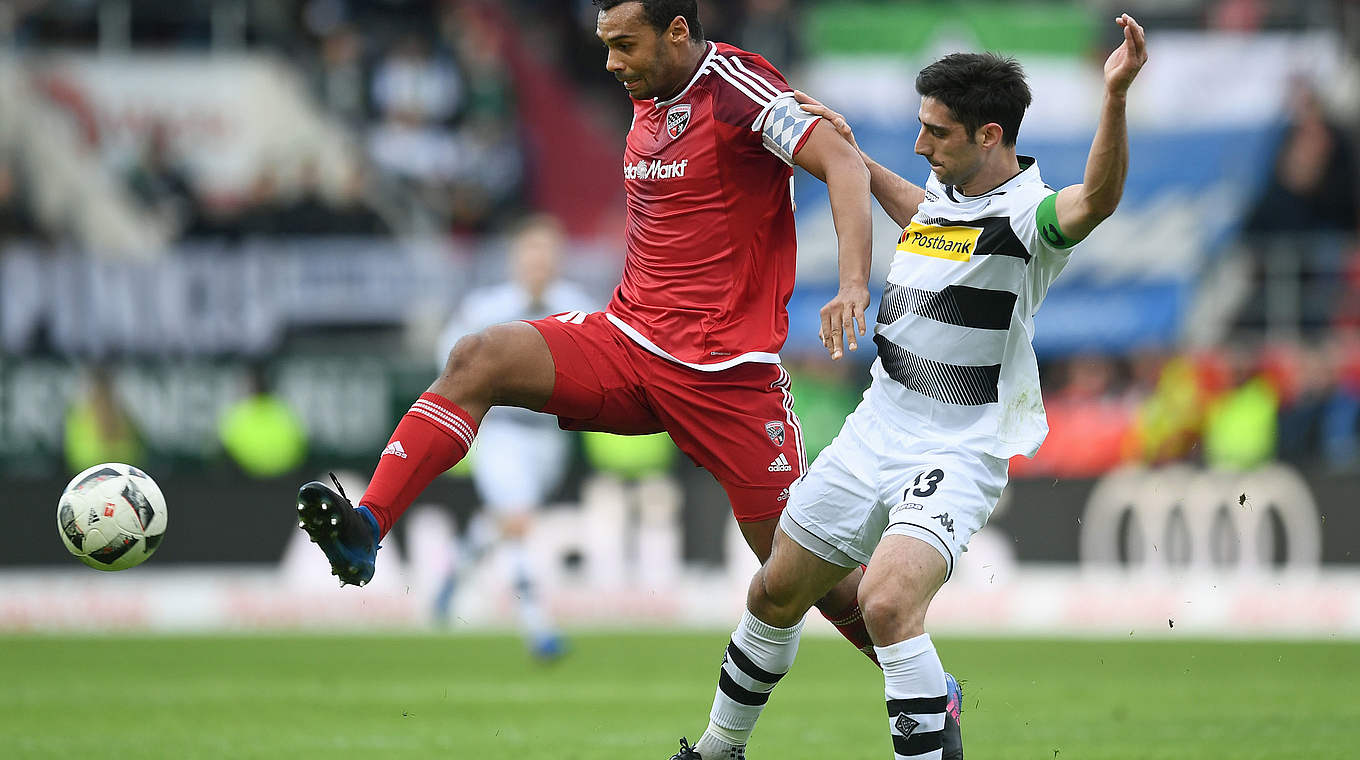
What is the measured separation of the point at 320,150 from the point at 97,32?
8.95 feet

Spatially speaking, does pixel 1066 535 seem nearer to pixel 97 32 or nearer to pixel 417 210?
pixel 417 210

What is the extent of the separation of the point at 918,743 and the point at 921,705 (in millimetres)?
111

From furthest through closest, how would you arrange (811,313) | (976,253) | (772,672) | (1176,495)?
(811,313), (1176,495), (772,672), (976,253)

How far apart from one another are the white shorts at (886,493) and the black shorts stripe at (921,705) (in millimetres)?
386

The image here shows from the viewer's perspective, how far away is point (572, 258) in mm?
17672

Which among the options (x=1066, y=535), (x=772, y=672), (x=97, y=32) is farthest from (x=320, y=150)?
(x=772, y=672)

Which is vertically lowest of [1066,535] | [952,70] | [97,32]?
[1066,535]

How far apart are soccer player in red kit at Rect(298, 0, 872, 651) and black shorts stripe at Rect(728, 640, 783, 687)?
1.09 feet

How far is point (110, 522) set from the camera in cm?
605

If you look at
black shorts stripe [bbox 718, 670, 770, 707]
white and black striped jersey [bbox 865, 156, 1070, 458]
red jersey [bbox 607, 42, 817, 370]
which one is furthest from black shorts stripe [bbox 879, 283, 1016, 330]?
black shorts stripe [bbox 718, 670, 770, 707]

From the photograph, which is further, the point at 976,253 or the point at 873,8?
the point at 873,8

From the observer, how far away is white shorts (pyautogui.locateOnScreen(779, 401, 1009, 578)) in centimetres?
551

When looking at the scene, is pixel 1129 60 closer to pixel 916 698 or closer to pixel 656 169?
pixel 656 169

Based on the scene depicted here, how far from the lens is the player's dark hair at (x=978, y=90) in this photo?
18.4 ft
